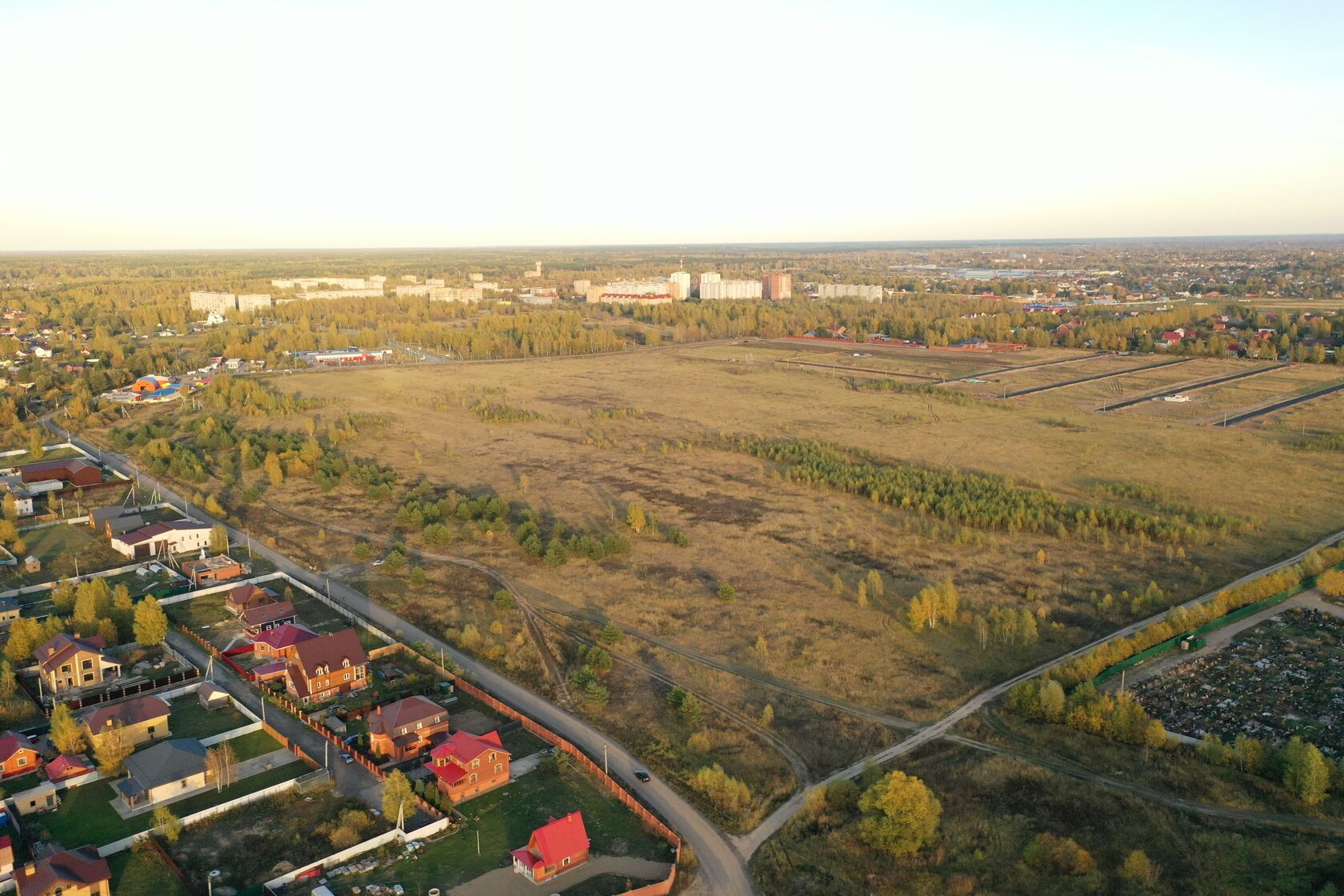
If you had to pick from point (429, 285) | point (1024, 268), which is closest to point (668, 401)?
point (429, 285)

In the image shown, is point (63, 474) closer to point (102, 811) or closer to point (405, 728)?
point (102, 811)

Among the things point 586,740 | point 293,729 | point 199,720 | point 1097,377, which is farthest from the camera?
point 1097,377

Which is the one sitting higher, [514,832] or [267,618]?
[267,618]

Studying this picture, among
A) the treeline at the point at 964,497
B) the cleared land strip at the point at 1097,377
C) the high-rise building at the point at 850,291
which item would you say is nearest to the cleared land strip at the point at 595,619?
the treeline at the point at 964,497

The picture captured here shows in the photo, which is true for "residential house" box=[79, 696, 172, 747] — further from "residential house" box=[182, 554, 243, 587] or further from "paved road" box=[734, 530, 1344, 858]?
"paved road" box=[734, 530, 1344, 858]

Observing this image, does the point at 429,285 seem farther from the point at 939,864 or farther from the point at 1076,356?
the point at 939,864

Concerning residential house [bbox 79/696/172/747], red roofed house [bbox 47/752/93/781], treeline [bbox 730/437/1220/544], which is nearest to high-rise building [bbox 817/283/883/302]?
treeline [bbox 730/437/1220/544]

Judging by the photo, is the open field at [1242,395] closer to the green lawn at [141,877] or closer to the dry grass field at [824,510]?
the dry grass field at [824,510]

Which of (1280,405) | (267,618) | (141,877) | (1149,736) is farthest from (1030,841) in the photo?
(1280,405)
